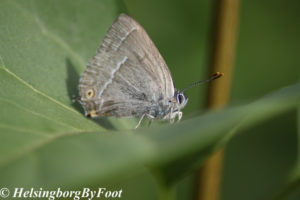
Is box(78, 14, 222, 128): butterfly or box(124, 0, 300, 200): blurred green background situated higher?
box(124, 0, 300, 200): blurred green background

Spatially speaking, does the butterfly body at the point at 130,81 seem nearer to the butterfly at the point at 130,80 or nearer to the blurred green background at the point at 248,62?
the butterfly at the point at 130,80

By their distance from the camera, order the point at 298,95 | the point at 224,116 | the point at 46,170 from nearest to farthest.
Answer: the point at 46,170
the point at 224,116
the point at 298,95

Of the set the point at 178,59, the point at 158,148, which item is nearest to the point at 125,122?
the point at 178,59

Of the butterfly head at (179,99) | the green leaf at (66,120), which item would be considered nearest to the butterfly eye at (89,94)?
the green leaf at (66,120)

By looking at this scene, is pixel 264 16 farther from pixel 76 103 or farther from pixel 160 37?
pixel 76 103

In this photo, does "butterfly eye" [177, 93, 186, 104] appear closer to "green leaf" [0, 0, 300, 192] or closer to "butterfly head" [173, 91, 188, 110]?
"butterfly head" [173, 91, 188, 110]

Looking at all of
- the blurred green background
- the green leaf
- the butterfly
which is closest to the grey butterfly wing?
the butterfly
